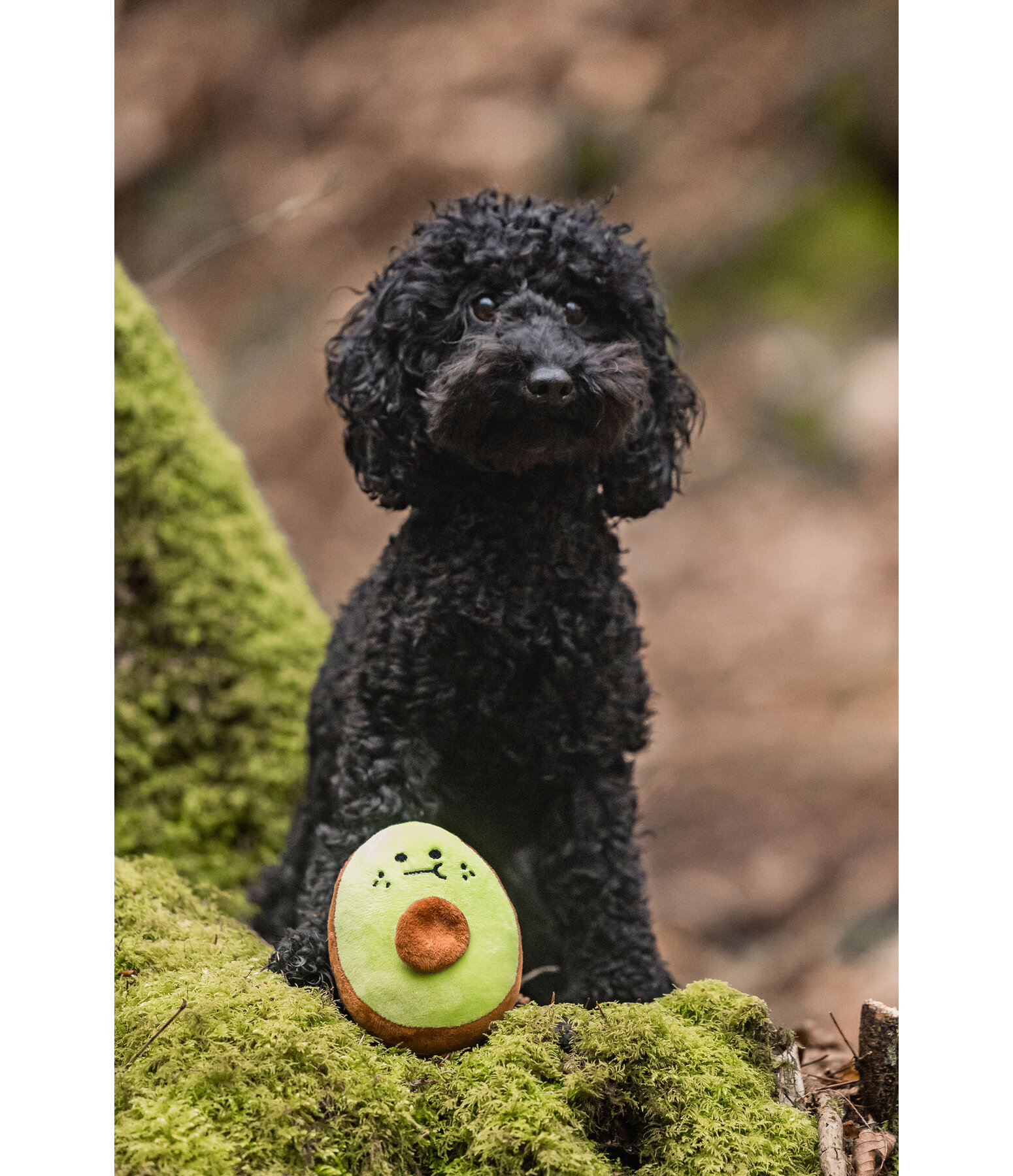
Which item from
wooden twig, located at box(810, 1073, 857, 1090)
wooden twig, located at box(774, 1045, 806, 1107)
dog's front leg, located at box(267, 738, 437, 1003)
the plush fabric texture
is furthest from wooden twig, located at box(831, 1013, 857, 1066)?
dog's front leg, located at box(267, 738, 437, 1003)

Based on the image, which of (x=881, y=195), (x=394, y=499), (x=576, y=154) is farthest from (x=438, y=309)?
(x=881, y=195)

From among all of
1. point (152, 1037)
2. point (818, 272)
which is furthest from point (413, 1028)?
point (818, 272)

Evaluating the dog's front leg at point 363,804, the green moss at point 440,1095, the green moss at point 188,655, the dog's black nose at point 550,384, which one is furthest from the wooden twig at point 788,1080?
the green moss at point 188,655

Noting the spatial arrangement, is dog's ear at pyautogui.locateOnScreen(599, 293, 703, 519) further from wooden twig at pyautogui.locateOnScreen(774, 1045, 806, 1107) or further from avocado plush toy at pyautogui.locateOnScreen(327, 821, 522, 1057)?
wooden twig at pyautogui.locateOnScreen(774, 1045, 806, 1107)

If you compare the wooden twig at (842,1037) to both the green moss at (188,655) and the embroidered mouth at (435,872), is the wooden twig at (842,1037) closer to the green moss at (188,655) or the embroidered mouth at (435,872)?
the embroidered mouth at (435,872)

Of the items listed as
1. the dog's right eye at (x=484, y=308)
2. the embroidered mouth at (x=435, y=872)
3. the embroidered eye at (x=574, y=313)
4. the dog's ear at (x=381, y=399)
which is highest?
the embroidered eye at (x=574, y=313)

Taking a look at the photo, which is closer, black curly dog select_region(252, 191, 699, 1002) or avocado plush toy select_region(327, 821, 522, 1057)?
avocado plush toy select_region(327, 821, 522, 1057)

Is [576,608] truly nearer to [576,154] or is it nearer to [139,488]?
[576,154]
